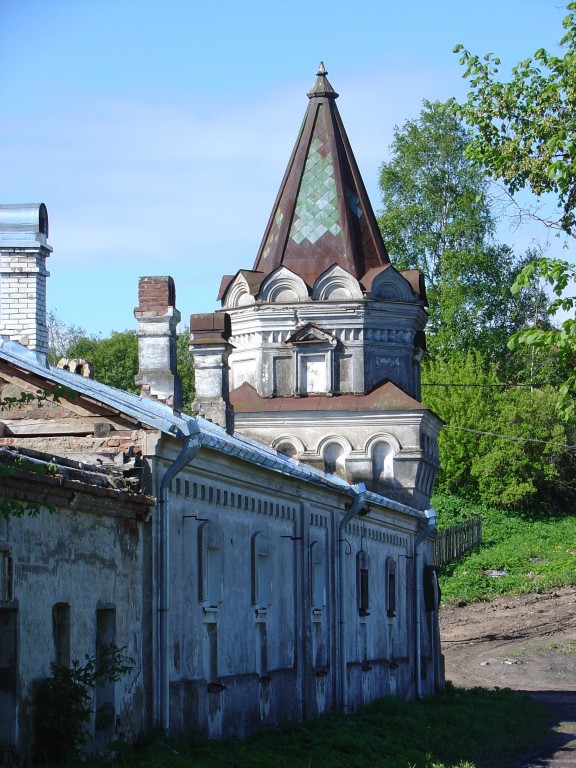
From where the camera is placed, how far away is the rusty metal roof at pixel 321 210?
31.2m

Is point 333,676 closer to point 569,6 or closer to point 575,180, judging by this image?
point 575,180

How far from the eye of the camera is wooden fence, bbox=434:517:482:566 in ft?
150

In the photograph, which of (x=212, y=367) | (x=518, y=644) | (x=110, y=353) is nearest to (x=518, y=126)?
(x=212, y=367)

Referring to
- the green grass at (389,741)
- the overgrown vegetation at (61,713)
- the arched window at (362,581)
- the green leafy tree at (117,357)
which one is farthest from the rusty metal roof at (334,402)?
the green leafy tree at (117,357)

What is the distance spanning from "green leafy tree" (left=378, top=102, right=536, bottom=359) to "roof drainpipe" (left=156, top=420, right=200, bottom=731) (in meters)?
38.1

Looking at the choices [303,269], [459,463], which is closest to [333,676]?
[303,269]

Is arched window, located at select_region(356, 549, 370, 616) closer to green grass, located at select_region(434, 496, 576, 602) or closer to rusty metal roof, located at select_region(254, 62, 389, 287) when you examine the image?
rusty metal roof, located at select_region(254, 62, 389, 287)

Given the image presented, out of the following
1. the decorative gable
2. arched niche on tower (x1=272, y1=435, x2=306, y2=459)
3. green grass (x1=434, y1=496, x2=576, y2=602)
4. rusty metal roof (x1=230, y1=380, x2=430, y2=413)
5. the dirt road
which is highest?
the decorative gable

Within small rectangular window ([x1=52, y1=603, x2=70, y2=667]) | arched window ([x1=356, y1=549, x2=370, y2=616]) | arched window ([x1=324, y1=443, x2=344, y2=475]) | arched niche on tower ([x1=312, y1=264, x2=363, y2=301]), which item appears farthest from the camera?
arched niche on tower ([x1=312, y1=264, x2=363, y2=301])

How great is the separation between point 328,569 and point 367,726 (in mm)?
3138

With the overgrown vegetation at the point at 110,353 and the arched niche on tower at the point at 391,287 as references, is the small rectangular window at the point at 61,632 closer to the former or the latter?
the arched niche on tower at the point at 391,287

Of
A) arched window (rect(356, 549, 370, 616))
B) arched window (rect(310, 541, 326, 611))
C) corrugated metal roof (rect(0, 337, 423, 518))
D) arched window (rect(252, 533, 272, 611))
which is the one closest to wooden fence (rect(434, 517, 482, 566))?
arched window (rect(356, 549, 370, 616))

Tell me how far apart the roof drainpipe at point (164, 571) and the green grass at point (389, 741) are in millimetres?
438

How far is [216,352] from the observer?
73.6 feet
